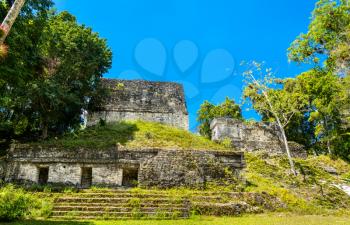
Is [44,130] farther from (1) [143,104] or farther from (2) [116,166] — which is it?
(1) [143,104]

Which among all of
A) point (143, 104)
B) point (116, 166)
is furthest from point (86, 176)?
point (143, 104)

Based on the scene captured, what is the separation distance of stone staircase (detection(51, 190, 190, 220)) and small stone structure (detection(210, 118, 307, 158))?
12002mm

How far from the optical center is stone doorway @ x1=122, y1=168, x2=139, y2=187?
48.1 feet

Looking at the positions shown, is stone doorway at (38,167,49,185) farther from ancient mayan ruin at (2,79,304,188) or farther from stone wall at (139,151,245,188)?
stone wall at (139,151,245,188)

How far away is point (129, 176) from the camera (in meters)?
15.3

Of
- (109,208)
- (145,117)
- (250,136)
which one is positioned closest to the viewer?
(109,208)

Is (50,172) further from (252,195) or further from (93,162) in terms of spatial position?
(252,195)

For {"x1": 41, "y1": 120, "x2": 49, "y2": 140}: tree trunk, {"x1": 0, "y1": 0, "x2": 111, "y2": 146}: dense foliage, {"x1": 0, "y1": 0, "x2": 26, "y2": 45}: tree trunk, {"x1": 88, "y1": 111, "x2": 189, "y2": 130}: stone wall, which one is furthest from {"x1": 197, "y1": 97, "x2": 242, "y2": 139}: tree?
{"x1": 0, "y1": 0, "x2": 26, "y2": 45}: tree trunk

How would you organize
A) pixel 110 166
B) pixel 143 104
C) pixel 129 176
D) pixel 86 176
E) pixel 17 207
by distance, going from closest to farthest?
pixel 17 207 < pixel 110 166 < pixel 86 176 < pixel 129 176 < pixel 143 104

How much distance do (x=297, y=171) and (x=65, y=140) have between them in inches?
525

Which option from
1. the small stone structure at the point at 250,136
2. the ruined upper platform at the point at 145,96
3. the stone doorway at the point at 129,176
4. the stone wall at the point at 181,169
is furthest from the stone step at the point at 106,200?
the small stone structure at the point at 250,136

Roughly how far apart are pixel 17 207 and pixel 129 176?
6.24 meters

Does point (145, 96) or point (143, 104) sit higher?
point (145, 96)

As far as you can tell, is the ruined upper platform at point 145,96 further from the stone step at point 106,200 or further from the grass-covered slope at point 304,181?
the stone step at point 106,200
